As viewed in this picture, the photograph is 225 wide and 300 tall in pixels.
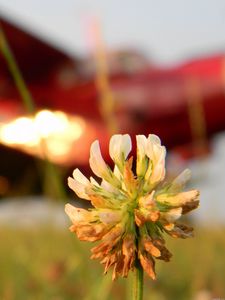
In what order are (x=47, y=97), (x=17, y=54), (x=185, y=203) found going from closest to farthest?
(x=185, y=203)
(x=47, y=97)
(x=17, y=54)

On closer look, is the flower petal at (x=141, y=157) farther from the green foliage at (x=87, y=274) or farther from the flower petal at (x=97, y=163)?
the green foliage at (x=87, y=274)

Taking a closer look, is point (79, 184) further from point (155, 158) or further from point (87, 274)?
point (87, 274)

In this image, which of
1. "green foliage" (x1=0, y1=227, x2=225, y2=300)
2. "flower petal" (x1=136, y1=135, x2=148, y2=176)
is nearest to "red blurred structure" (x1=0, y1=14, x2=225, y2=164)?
"green foliage" (x1=0, y1=227, x2=225, y2=300)

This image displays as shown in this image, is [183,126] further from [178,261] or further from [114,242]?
[114,242]

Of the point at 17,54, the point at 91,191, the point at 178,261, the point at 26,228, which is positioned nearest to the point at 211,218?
the point at 178,261

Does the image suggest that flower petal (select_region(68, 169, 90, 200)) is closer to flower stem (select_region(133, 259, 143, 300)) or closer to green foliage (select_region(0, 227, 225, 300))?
flower stem (select_region(133, 259, 143, 300))

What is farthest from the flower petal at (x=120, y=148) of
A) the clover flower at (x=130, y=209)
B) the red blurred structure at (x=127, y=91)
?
the red blurred structure at (x=127, y=91)
